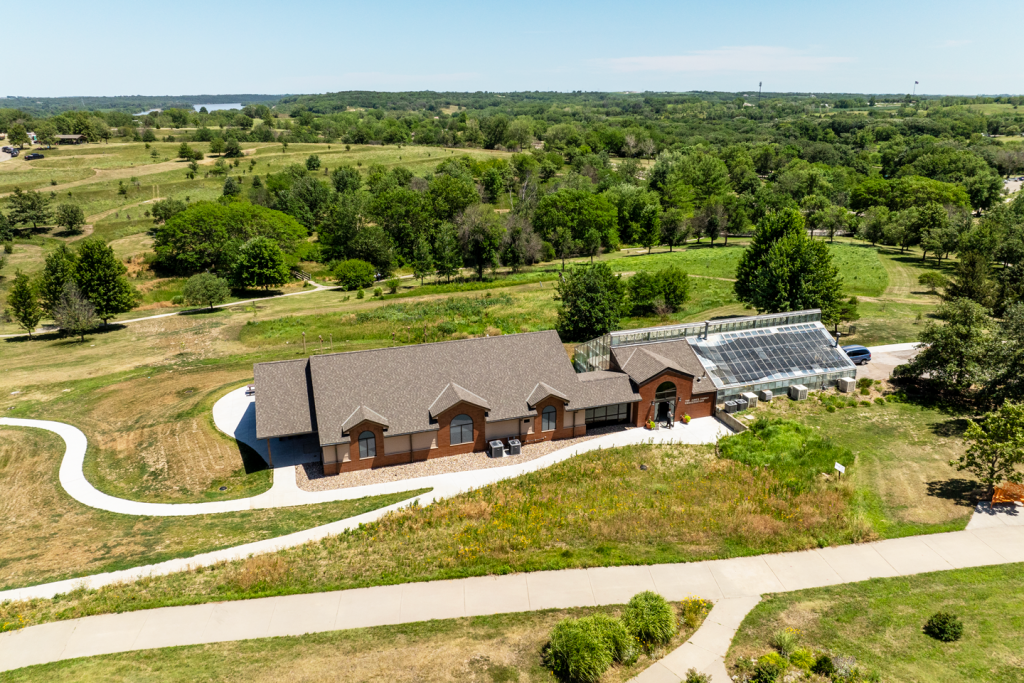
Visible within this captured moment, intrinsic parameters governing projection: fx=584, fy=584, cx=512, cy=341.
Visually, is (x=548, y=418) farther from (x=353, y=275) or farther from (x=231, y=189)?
(x=231, y=189)

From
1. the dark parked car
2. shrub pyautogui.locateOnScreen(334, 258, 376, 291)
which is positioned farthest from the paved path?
shrub pyautogui.locateOnScreen(334, 258, 376, 291)

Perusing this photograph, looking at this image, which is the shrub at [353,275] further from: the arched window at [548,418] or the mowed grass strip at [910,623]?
the mowed grass strip at [910,623]

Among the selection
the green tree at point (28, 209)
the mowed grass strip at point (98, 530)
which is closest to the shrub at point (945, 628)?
the mowed grass strip at point (98, 530)

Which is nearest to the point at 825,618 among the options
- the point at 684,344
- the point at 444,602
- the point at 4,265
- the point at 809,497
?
the point at 809,497

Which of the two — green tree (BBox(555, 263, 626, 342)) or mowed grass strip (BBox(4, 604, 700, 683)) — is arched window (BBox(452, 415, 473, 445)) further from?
green tree (BBox(555, 263, 626, 342))

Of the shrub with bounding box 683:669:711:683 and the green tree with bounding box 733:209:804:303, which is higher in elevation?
the green tree with bounding box 733:209:804:303
